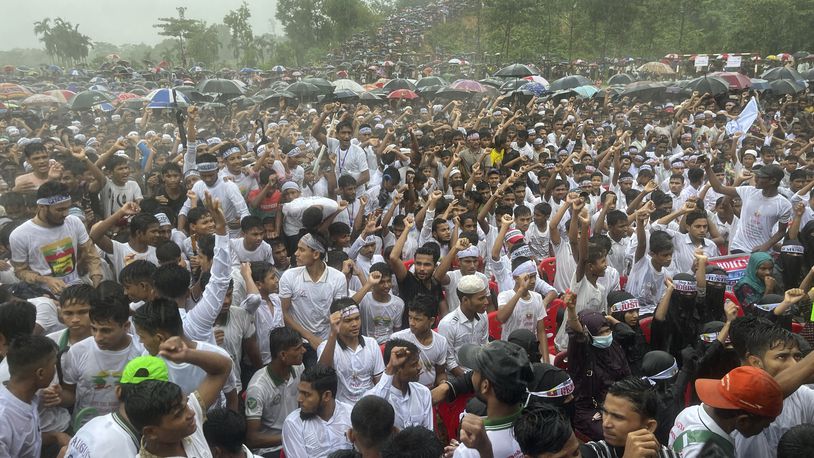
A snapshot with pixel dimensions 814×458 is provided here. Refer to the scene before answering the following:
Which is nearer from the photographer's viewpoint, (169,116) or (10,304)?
(10,304)

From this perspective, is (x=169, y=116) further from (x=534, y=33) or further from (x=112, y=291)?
(x=534, y=33)

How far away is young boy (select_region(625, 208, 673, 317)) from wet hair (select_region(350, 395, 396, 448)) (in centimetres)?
364

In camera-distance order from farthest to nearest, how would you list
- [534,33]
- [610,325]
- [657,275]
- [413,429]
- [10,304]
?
[534,33], [657,275], [610,325], [10,304], [413,429]

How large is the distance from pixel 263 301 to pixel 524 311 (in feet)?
7.57

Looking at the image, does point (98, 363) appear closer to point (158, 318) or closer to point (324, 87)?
point (158, 318)

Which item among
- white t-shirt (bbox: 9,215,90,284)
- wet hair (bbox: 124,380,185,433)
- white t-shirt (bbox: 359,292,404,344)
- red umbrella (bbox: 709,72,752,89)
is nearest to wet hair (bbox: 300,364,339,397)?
wet hair (bbox: 124,380,185,433)

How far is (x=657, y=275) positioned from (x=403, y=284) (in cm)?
264

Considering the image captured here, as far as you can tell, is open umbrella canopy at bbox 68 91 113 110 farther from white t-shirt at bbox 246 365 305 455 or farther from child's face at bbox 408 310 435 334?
child's face at bbox 408 310 435 334

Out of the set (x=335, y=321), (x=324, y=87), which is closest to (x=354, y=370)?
(x=335, y=321)

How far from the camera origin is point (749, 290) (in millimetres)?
6188

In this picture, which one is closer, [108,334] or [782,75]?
[108,334]

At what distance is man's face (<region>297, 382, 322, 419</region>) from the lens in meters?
4.07

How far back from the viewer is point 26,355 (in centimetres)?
330

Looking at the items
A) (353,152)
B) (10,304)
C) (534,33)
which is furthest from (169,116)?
(534,33)
